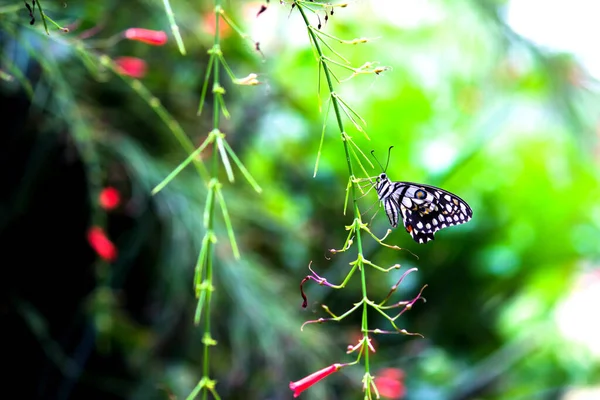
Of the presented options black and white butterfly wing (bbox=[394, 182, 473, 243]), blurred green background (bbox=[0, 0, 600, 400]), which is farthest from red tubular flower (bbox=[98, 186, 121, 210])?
black and white butterfly wing (bbox=[394, 182, 473, 243])

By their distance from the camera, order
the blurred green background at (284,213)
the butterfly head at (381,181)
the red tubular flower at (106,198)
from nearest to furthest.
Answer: the butterfly head at (381,181), the red tubular flower at (106,198), the blurred green background at (284,213)

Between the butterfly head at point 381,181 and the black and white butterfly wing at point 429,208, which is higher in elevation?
the black and white butterfly wing at point 429,208

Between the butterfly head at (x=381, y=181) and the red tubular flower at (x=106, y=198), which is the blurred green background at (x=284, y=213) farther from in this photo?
the butterfly head at (x=381, y=181)

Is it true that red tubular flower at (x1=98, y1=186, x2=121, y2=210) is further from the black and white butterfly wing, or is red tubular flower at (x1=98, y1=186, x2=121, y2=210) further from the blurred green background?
the black and white butterfly wing

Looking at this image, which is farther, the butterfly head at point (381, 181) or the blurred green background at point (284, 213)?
the blurred green background at point (284, 213)

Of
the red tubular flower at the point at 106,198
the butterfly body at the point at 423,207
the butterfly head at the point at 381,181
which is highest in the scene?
the red tubular flower at the point at 106,198

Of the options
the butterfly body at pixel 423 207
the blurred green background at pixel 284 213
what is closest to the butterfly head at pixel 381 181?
the butterfly body at pixel 423 207
